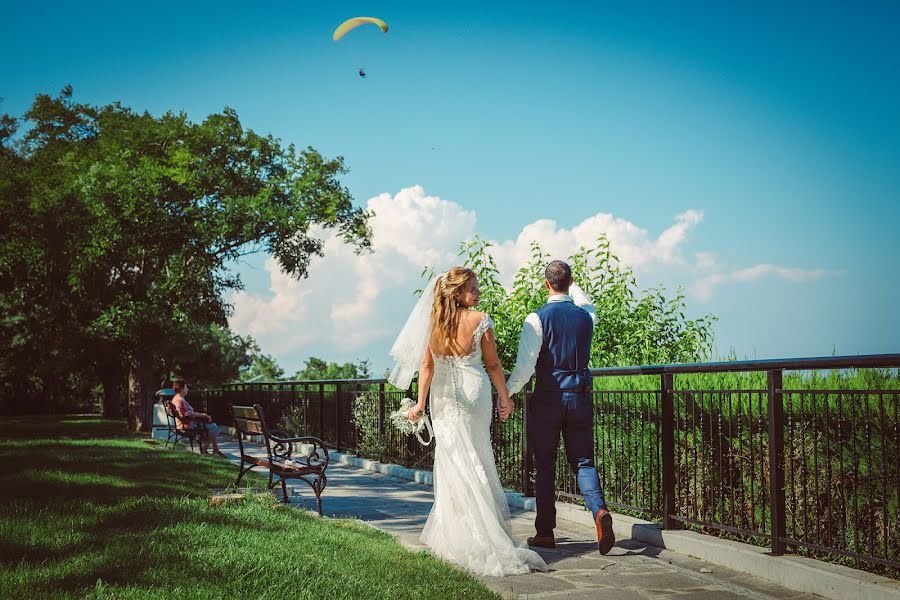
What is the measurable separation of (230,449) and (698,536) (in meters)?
15.8

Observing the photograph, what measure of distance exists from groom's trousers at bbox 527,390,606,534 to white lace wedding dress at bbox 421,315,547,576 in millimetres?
471

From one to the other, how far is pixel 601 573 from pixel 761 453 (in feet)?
5.20

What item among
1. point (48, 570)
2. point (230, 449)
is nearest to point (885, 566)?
point (48, 570)

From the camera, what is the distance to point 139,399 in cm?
2839

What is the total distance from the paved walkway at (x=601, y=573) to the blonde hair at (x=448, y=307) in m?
1.79

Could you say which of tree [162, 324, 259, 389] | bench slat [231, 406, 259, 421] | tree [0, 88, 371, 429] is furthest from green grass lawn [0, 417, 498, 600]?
tree [162, 324, 259, 389]

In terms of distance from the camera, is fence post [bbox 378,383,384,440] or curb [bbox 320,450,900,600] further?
fence post [bbox 378,383,384,440]

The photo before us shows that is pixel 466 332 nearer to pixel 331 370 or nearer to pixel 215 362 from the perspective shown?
pixel 331 370

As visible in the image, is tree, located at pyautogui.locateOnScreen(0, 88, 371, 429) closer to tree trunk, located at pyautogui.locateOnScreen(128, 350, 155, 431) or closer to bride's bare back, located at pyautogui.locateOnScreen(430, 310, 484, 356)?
tree trunk, located at pyautogui.locateOnScreen(128, 350, 155, 431)

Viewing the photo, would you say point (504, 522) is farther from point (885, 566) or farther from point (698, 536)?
point (885, 566)

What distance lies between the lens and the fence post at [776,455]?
608 cm

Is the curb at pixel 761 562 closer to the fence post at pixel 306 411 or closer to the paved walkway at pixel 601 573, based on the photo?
the paved walkway at pixel 601 573

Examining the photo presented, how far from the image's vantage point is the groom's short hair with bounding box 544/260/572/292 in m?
7.03

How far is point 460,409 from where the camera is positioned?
6.88 metres
